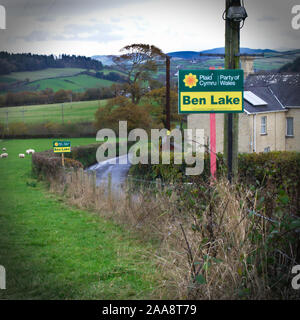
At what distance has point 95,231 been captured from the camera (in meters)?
7.78

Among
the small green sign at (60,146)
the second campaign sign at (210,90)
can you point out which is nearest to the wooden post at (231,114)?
the second campaign sign at (210,90)

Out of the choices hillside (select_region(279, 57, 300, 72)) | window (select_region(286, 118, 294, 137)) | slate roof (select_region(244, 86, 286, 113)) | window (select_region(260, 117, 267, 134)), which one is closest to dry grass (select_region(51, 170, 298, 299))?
Result: window (select_region(260, 117, 267, 134))

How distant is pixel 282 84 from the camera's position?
29.5 meters

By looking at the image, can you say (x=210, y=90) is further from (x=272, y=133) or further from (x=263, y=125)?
(x=272, y=133)

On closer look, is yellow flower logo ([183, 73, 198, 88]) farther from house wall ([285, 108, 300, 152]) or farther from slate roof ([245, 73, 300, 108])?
slate roof ([245, 73, 300, 108])

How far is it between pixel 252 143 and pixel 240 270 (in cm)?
2189

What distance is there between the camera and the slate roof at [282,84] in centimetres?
2857

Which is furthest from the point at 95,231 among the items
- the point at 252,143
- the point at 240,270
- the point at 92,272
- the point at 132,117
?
the point at 132,117

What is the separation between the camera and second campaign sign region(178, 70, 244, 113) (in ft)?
18.7

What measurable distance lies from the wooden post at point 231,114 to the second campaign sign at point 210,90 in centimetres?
49

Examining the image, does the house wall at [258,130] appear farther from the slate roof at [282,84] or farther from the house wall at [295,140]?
the slate roof at [282,84]

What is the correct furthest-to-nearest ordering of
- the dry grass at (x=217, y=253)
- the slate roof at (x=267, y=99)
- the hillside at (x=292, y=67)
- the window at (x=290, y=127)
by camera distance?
1. the window at (x=290, y=127)
2. the slate roof at (x=267, y=99)
3. the hillside at (x=292, y=67)
4. the dry grass at (x=217, y=253)

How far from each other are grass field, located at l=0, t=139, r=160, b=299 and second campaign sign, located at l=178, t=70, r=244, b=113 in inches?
78.5
